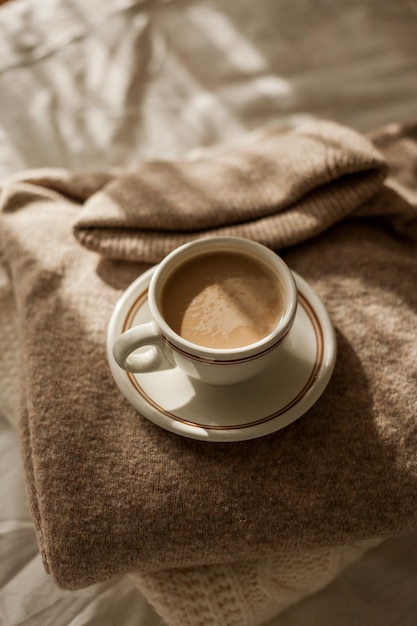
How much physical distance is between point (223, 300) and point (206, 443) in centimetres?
13

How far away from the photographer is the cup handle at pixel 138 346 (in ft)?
1.58

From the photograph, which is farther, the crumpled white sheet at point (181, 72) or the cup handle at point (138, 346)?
the crumpled white sheet at point (181, 72)

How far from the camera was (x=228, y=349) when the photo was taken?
0.47m

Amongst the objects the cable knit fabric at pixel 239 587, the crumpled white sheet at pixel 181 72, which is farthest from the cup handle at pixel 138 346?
the crumpled white sheet at pixel 181 72

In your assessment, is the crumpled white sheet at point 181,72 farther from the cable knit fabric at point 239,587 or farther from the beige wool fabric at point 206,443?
the cable knit fabric at point 239,587

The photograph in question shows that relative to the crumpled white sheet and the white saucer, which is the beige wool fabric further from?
the crumpled white sheet

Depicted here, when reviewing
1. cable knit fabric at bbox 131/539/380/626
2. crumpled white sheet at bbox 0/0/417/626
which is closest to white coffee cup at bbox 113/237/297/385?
cable knit fabric at bbox 131/539/380/626

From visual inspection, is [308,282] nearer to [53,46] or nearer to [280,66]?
[280,66]

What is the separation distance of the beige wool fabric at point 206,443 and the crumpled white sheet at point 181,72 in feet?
0.54

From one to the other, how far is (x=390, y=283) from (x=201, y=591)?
14.2 inches

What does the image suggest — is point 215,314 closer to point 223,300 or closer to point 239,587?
point 223,300

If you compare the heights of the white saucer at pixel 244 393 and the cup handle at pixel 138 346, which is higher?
the cup handle at pixel 138 346

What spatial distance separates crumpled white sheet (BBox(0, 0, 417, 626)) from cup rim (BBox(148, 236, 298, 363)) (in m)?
0.37

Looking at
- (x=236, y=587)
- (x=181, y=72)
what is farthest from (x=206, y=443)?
(x=181, y=72)
